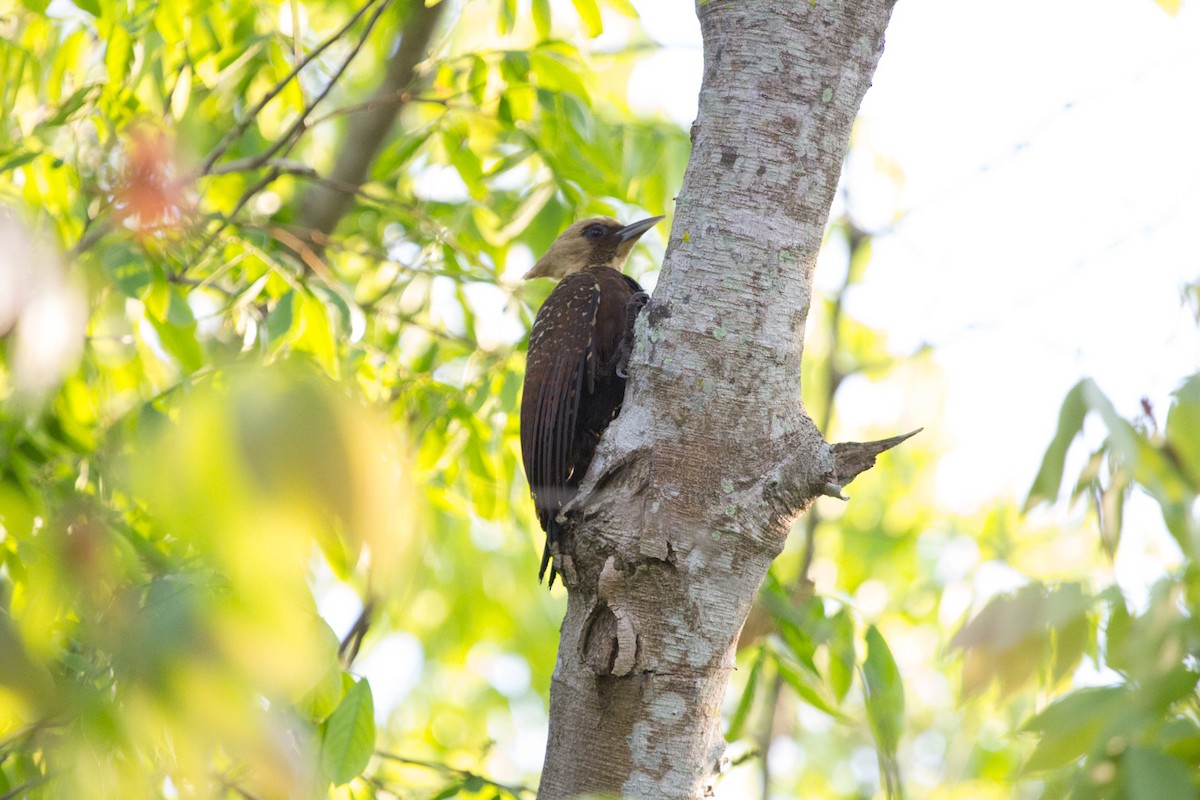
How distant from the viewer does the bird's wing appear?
9.91ft

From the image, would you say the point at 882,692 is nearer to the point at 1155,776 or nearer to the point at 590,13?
the point at 1155,776

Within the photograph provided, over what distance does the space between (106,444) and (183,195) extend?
0.68 metres

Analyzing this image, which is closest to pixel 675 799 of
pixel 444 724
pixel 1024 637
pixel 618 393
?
pixel 1024 637

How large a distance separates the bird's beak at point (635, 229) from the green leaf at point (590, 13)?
1.52 metres

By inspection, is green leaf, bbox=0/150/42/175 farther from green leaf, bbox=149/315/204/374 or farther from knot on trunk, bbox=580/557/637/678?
knot on trunk, bbox=580/557/637/678

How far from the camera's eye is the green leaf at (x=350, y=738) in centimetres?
195

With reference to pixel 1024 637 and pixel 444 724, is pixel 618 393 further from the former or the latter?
pixel 444 724

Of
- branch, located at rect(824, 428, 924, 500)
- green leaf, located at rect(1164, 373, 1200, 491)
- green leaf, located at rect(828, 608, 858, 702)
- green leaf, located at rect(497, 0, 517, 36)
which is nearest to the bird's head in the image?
green leaf, located at rect(497, 0, 517, 36)

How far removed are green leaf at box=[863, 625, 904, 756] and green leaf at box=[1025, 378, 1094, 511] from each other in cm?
94

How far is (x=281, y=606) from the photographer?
0.76 metres

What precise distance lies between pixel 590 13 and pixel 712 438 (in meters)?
1.22

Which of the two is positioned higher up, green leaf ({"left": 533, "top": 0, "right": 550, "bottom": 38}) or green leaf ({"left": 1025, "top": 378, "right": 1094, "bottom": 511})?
green leaf ({"left": 533, "top": 0, "right": 550, "bottom": 38})

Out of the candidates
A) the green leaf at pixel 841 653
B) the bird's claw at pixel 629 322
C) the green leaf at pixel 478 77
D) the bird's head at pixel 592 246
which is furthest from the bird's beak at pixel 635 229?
the green leaf at pixel 841 653

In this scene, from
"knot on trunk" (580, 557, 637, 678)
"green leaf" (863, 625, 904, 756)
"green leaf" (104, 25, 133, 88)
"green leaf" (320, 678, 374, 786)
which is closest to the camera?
"knot on trunk" (580, 557, 637, 678)
